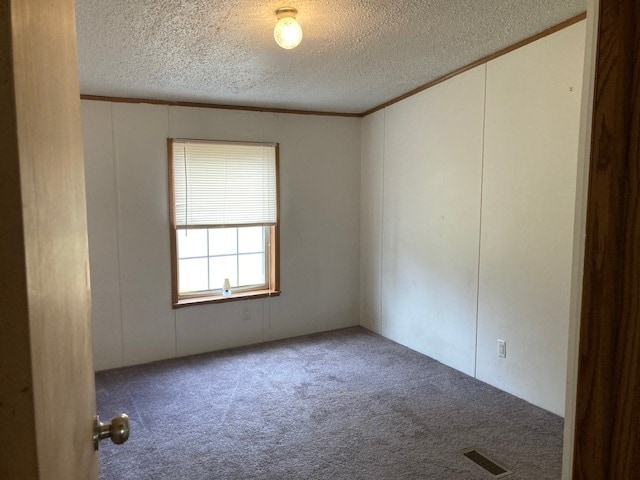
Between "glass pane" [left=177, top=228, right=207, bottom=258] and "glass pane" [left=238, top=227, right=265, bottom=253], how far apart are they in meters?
0.35

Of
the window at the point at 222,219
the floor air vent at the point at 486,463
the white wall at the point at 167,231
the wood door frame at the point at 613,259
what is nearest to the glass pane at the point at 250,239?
the window at the point at 222,219

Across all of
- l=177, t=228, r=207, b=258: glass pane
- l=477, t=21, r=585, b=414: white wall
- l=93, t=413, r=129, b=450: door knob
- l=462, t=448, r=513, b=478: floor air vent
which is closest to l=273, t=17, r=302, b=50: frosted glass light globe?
l=477, t=21, r=585, b=414: white wall

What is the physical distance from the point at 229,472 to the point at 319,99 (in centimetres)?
306

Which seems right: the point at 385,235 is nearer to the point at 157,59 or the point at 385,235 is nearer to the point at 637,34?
the point at 157,59

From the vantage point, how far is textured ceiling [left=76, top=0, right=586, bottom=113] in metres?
2.25

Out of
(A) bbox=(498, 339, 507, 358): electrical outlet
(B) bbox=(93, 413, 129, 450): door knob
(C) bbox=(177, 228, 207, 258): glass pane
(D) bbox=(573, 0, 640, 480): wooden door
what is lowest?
(A) bbox=(498, 339, 507, 358): electrical outlet

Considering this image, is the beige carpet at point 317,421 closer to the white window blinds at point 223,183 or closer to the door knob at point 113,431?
the white window blinds at point 223,183

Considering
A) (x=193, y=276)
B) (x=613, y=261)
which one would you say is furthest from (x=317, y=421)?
(x=613, y=261)

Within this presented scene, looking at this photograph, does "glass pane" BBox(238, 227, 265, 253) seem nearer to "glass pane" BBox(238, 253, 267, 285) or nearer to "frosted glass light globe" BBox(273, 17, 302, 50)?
"glass pane" BBox(238, 253, 267, 285)

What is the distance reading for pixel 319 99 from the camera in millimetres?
4027

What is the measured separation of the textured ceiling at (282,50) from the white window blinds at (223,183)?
0.48 m

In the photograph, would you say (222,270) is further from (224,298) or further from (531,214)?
(531,214)

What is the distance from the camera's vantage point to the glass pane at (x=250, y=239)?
4301 mm

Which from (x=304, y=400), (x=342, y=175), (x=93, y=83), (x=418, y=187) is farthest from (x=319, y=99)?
(x=304, y=400)
